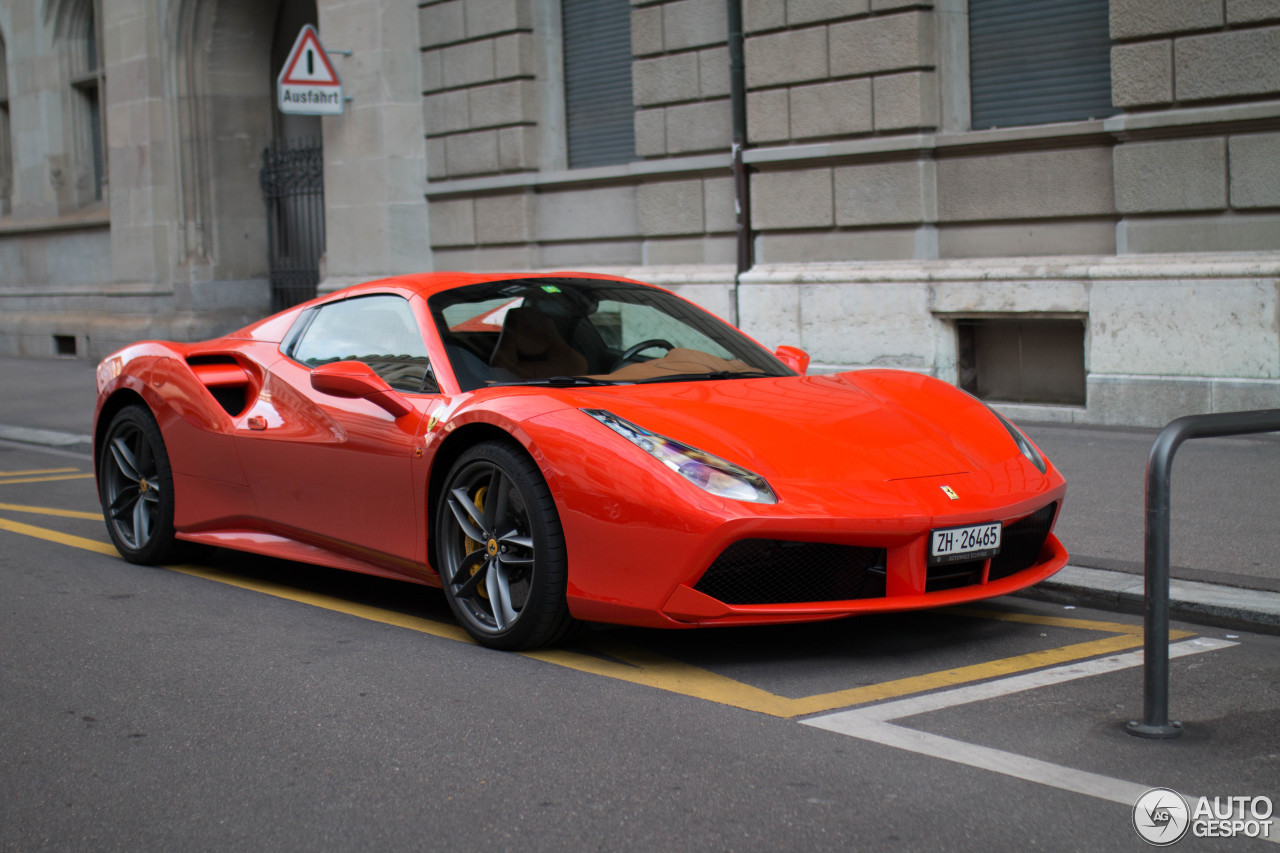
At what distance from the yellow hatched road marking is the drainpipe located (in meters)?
7.11

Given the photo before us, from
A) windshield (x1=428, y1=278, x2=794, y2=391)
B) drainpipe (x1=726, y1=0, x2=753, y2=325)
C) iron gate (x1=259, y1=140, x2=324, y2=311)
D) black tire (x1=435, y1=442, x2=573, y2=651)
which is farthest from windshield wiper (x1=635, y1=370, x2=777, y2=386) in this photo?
iron gate (x1=259, y1=140, x2=324, y2=311)

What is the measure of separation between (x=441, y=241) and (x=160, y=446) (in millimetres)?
8924

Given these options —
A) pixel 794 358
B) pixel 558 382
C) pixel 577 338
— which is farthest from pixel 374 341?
pixel 794 358

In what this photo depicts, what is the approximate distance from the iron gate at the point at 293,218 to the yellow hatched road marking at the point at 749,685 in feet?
43.0

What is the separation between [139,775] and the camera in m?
3.43

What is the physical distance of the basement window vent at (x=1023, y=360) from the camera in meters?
10.3

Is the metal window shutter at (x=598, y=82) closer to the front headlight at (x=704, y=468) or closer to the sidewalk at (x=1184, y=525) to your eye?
the sidewalk at (x=1184, y=525)

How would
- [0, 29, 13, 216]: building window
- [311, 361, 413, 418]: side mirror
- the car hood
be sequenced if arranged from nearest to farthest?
the car hood, [311, 361, 413, 418]: side mirror, [0, 29, 13, 216]: building window

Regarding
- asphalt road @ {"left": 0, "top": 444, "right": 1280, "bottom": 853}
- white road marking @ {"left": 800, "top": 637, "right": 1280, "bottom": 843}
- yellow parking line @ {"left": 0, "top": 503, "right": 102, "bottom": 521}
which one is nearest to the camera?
asphalt road @ {"left": 0, "top": 444, "right": 1280, "bottom": 853}

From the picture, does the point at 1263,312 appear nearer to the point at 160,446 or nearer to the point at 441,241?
the point at 160,446

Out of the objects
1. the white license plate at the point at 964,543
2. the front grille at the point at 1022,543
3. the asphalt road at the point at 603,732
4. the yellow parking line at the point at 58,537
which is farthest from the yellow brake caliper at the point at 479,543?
the yellow parking line at the point at 58,537

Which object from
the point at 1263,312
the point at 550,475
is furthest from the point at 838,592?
the point at 1263,312

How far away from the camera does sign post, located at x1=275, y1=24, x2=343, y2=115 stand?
1440 cm

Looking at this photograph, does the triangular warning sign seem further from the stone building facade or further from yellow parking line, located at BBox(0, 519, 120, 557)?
yellow parking line, located at BBox(0, 519, 120, 557)
